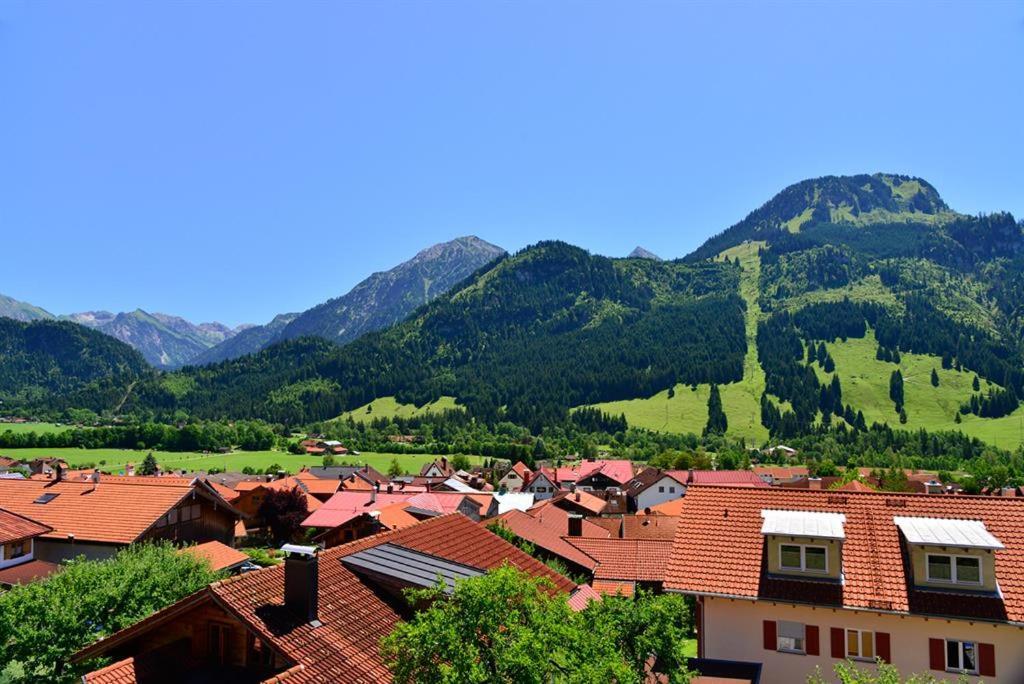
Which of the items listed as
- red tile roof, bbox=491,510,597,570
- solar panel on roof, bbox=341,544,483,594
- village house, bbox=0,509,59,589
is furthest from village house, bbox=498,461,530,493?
solar panel on roof, bbox=341,544,483,594

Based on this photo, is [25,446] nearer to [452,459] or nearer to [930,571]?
[452,459]

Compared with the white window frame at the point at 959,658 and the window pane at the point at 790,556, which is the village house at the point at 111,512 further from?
the white window frame at the point at 959,658

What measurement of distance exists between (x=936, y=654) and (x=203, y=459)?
166m

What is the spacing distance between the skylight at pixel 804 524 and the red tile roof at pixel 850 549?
66cm

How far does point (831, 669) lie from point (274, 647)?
1403 cm

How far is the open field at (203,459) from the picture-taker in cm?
14400

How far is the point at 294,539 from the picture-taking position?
65.2 meters

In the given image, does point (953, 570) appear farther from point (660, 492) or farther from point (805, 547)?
point (660, 492)

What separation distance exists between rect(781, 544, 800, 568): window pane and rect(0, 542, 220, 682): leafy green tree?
18.7m

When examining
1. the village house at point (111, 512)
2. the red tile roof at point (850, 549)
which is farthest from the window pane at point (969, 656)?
the village house at point (111, 512)

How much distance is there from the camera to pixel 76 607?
19.4m

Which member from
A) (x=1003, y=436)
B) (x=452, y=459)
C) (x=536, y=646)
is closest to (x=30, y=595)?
(x=536, y=646)

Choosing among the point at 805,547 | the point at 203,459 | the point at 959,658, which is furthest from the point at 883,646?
the point at 203,459

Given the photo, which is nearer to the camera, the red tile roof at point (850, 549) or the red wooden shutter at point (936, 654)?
the red wooden shutter at point (936, 654)
